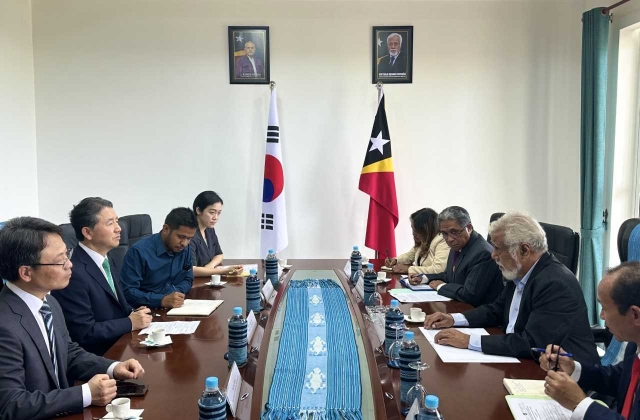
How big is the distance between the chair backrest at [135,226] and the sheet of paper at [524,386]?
2.71 m

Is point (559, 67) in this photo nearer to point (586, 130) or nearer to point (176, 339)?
point (586, 130)

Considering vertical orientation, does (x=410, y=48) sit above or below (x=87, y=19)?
below

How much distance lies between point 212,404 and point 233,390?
0.18 meters

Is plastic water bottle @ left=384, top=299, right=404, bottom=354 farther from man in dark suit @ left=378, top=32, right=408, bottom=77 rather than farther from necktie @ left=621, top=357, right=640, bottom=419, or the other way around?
man in dark suit @ left=378, top=32, right=408, bottom=77

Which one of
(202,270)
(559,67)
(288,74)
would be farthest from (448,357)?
(559,67)

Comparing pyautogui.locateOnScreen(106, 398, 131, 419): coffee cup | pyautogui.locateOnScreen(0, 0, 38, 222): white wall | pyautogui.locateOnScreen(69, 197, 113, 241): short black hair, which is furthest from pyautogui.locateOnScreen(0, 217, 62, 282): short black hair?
pyautogui.locateOnScreen(0, 0, 38, 222): white wall

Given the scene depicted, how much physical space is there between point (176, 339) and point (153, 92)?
3.11 m

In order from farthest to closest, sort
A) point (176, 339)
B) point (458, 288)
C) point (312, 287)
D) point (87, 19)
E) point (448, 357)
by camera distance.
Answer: point (87, 19)
point (312, 287)
point (458, 288)
point (176, 339)
point (448, 357)

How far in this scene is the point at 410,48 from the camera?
14.5ft

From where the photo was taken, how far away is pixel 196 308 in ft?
7.79

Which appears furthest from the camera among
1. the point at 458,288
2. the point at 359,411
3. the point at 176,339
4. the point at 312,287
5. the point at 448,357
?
the point at 312,287

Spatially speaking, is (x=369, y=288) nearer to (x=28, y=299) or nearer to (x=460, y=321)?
(x=460, y=321)

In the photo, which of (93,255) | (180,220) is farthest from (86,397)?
(180,220)

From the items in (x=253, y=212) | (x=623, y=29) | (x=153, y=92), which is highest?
(x=623, y=29)
